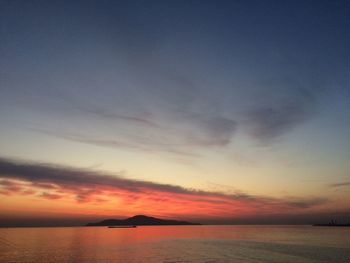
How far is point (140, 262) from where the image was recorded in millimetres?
66562

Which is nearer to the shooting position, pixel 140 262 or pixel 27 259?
pixel 140 262

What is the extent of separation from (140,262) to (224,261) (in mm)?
16493

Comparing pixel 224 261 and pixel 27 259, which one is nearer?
pixel 224 261

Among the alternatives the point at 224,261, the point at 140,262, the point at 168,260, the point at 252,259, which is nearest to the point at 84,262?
the point at 140,262

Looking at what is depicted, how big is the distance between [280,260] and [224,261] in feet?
38.3

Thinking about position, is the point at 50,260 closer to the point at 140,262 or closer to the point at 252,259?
the point at 140,262

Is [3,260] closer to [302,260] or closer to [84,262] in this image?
[84,262]

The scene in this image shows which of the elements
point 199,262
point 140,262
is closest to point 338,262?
point 199,262

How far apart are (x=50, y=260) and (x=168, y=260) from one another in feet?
79.0

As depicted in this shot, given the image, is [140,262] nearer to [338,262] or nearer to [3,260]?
[3,260]

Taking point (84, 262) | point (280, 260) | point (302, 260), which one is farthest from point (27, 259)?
point (302, 260)

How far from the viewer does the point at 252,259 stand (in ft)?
232

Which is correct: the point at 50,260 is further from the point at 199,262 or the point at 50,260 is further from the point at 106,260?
the point at 199,262

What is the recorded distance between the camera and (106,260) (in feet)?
232
